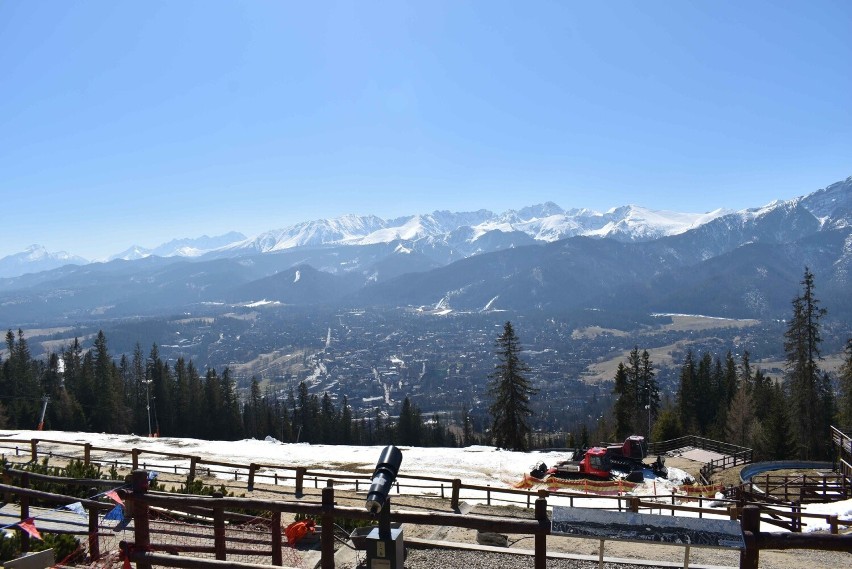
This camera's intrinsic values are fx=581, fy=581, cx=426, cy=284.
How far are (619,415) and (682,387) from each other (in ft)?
49.3

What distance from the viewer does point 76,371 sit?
275ft

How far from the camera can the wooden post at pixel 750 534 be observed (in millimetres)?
6227

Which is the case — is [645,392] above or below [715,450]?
above

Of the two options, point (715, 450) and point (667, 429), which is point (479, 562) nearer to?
point (715, 450)

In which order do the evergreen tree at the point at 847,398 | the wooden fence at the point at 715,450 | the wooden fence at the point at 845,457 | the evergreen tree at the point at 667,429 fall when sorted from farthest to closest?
the evergreen tree at the point at 667,429
the evergreen tree at the point at 847,398
the wooden fence at the point at 715,450
the wooden fence at the point at 845,457

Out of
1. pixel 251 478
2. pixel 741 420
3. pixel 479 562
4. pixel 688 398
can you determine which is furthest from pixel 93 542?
pixel 688 398

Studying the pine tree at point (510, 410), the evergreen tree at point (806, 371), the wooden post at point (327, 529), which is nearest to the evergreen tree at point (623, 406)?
the evergreen tree at point (806, 371)

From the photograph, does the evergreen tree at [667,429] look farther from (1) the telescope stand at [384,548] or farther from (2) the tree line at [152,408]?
(1) the telescope stand at [384,548]

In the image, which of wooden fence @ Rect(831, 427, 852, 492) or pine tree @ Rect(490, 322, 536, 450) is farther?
pine tree @ Rect(490, 322, 536, 450)

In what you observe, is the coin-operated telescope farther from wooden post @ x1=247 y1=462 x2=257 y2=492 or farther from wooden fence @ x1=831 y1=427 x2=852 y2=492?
wooden fence @ x1=831 y1=427 x2=852 y2=492

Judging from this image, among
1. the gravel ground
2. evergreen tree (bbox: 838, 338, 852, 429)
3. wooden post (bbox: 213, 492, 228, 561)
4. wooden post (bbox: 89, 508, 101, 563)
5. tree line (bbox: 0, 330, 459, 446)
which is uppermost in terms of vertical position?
wooden post (bbox: 213, 492, 228, 561)

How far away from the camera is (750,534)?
6.26 metres

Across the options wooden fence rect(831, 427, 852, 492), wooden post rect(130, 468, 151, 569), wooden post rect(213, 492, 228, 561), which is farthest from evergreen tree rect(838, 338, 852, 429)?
wooden post rect(130, 468, 151, 569)

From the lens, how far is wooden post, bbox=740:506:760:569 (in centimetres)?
623
